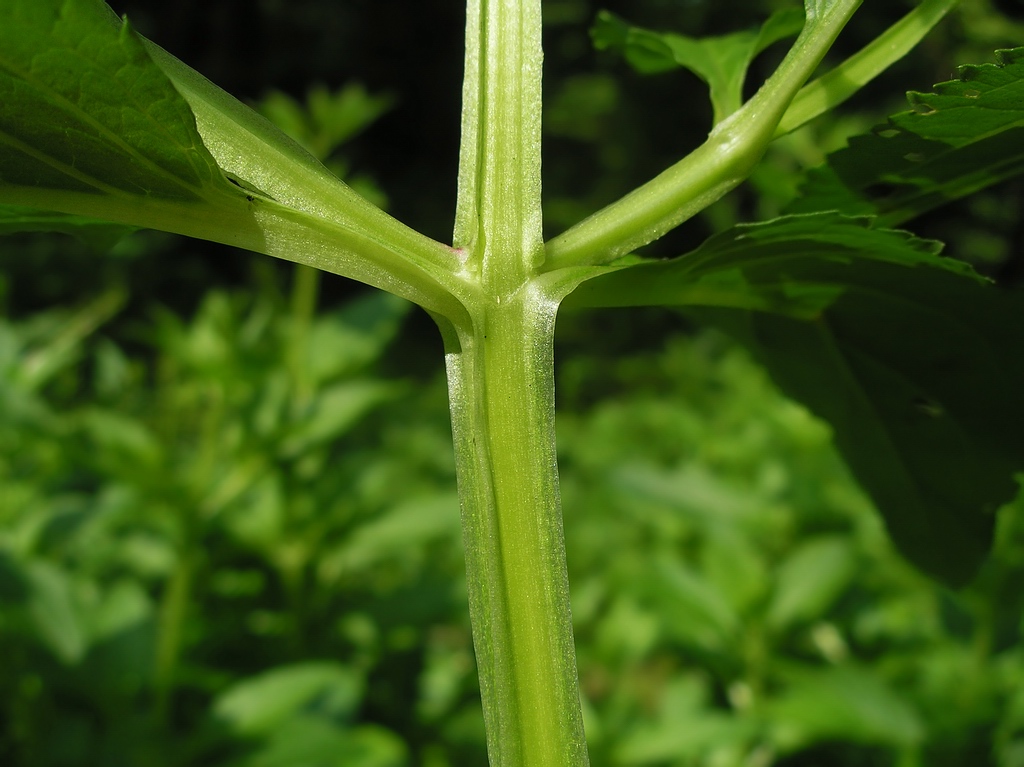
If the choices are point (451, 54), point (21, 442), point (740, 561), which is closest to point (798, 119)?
point (740, 561)

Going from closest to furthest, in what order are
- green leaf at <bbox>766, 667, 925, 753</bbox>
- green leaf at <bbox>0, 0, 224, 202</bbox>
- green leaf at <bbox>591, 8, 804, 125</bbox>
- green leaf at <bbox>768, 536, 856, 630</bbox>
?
green leaf at <bbox>0, 0, 224, 202</bbox>, green leaf at <bbox>591, 8, 804, 125</bbox>, green leaf at <bbox>766, 667, 925, 753</bbox>, green leaf at <bbox>768, 536, 856, 630</bbox>

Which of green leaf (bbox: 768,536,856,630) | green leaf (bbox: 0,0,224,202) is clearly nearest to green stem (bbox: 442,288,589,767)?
green leaf (bbox: 0,0,224,202)

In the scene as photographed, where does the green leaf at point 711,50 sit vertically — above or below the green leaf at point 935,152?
above

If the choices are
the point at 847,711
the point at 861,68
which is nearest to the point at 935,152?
the point at 861,68

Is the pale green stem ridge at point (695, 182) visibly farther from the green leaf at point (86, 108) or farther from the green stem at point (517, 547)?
the green leaf at point (86, 108)

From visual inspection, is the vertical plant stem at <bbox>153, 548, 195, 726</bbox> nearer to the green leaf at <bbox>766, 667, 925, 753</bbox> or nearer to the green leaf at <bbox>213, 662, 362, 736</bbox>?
the green leaf at <bbox>213, 662, 362, 736</bbox>

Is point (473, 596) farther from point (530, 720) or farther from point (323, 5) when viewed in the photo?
point (323, 5)

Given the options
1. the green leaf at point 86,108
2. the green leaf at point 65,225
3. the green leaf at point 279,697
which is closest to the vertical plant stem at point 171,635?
the green leaf at point 279,697

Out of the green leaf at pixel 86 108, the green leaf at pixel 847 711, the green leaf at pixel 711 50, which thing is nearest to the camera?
the green leaf at pixel 86 108
